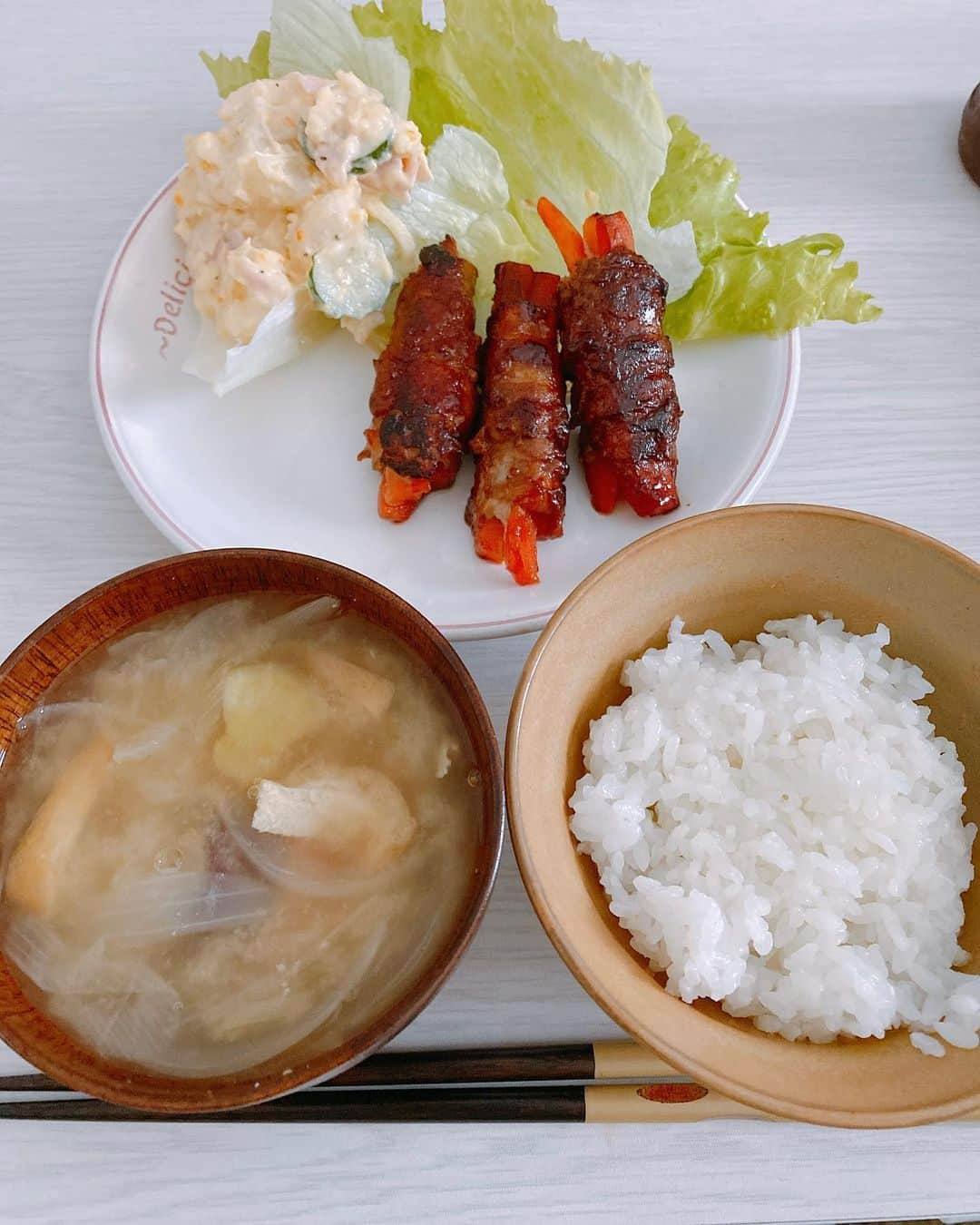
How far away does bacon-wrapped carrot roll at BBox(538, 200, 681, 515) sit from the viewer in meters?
1.97

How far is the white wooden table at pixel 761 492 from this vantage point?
1.58 meters

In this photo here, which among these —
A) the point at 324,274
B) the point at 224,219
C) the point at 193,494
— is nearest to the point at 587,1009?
the point at 193,494

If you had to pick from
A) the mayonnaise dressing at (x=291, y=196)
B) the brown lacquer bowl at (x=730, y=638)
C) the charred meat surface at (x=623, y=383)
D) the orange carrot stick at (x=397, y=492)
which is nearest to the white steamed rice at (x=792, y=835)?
the brown lacquer bowl at (x=730, y=638)

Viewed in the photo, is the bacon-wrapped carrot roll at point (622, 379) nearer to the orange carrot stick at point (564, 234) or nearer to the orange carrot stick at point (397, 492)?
the orange carrot stick at point (564, 234)

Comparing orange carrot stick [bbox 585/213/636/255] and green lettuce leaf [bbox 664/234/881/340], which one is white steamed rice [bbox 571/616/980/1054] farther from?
orange carrot stick [bbox 585/213/636/255]

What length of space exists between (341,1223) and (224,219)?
6.52 feet

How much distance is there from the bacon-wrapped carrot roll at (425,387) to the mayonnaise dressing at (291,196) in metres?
0.13

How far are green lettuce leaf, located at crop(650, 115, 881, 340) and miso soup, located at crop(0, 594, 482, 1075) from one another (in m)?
1.16

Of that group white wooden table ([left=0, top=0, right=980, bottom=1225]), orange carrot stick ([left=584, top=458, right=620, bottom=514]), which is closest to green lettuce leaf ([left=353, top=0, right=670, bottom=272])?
white wooden table ([left=0, top=0, right=980, bottom=1225])

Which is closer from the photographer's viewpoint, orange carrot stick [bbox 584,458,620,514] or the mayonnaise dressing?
orange carrot stick [bbox 584,458,620,514]

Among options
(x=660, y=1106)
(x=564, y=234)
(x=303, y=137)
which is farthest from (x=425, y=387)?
(x=660, y=1106)

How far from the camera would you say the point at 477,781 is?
145 cm

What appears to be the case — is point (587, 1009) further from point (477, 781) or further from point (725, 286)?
point (725, 286)

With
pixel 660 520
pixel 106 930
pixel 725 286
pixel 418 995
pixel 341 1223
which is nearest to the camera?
pixel 418 995
